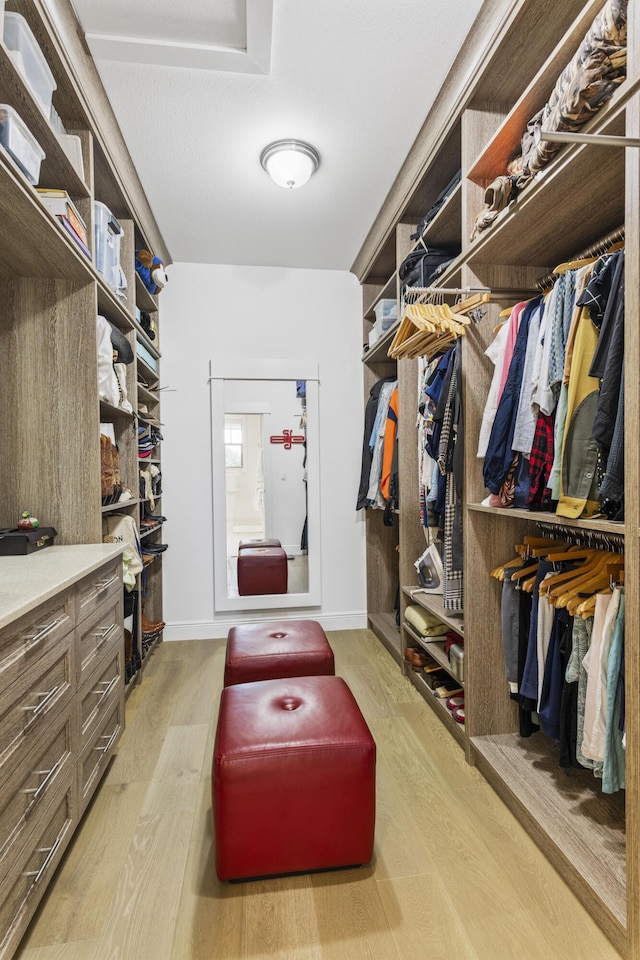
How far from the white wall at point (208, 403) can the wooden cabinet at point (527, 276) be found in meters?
1.24

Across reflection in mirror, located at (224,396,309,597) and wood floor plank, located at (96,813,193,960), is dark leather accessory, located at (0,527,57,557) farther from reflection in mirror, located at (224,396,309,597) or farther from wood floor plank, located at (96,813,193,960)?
reflection in mirror, located at (224,396,309,597)

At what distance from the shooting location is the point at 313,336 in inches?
141

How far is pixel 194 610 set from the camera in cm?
348

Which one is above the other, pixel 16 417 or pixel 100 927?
pixel 16 417

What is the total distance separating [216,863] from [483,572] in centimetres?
126

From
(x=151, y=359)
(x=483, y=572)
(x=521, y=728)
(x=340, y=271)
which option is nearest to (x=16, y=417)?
(x=151, y=359)

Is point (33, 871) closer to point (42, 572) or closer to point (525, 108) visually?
point (42, 572)

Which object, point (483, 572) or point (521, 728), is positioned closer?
point (521, 728)

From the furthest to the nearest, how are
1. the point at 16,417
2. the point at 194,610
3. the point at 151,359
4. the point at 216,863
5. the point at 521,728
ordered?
the point at 194,610 < the point at 151,359 < the point at 16,417 < the point at 521,728 < the point at 216,863

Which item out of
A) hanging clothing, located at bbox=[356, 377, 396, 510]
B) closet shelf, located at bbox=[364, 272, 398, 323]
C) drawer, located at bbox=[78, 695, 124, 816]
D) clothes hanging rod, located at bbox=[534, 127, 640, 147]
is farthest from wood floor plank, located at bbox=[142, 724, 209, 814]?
closet shelf, located at bbox=[364, 272, 398, 323]

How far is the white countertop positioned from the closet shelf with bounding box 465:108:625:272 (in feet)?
5.49

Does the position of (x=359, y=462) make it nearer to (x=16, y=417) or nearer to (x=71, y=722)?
(x=16, y=417)

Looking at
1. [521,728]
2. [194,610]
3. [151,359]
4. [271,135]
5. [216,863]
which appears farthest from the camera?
[194,610]

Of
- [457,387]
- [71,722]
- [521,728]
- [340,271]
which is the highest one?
[340,271]
